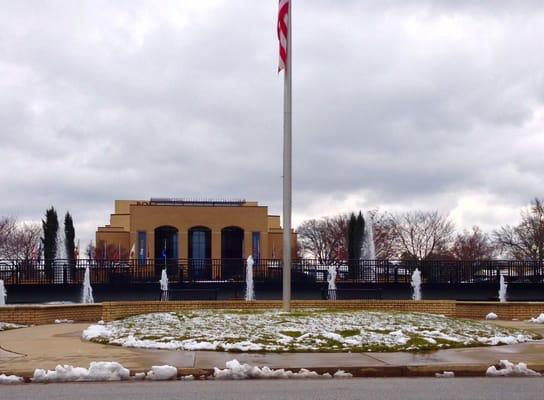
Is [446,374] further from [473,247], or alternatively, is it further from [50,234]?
[473,247]

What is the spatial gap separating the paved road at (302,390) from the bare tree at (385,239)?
73738mm

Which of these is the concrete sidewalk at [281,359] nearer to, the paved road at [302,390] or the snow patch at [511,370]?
the snow patch at [511,370]

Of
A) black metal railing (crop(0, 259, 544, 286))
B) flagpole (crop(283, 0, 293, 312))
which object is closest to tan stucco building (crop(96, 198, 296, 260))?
black metal railing (crop(0, 259, 544, 286))

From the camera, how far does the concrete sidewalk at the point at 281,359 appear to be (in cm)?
1133

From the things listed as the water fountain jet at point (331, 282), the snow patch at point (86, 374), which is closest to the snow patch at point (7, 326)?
the snow patch at point (86, 374)

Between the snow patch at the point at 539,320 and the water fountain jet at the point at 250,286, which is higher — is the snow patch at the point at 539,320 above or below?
below

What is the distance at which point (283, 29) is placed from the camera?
17.6 metres

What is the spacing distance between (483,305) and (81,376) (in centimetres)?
1598

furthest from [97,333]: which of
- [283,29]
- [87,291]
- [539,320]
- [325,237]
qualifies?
[325,237]

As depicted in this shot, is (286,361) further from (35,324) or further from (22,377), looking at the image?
(35,324)

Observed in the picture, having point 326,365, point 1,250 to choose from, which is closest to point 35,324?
point 326,365

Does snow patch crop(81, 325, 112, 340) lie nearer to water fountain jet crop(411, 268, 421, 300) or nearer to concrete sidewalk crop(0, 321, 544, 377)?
concrete sidewalk crop(0, 321, 544, 377)

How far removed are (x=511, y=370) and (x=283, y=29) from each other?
31.9 ft

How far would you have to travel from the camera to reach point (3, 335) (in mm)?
16875
